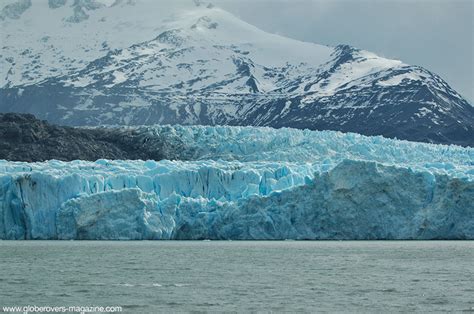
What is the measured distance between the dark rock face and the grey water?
28060 mm

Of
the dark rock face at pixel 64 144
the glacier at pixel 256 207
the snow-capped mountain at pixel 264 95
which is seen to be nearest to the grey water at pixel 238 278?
the glacier at pixel 256 207

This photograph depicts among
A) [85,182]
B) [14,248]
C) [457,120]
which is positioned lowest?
[14,248]

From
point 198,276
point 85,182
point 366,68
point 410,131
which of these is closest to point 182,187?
point 85,182

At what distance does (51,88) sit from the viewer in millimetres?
184500

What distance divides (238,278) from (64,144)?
5343 centimetres

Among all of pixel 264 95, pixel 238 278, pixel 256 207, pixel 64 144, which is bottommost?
pixel 238 278

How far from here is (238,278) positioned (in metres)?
39.4

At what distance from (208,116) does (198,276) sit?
410 ft

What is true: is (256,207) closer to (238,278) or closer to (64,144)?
(238,278)

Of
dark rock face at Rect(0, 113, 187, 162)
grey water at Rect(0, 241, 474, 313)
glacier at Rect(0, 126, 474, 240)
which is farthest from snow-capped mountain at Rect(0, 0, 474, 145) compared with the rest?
grey water at Rect(0, 241, 474, 313)

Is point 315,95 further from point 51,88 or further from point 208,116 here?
point 51,88

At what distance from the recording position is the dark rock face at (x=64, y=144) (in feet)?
286

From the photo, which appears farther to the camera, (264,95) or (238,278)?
(264,95)

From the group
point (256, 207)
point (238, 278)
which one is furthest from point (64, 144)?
point (238, 278)
